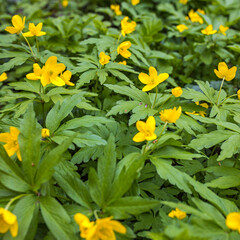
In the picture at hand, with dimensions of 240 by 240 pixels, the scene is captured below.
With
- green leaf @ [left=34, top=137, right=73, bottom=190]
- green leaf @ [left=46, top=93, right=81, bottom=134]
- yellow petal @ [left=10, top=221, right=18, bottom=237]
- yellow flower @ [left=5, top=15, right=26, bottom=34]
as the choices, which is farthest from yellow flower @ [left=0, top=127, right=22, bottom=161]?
yellow flower @ [left=5, top=15, right=26, bottom=34]

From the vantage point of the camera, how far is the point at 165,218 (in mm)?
1437

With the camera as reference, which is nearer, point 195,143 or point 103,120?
point 103,120

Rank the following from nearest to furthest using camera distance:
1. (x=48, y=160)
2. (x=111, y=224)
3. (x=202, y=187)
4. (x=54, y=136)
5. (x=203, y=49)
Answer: (x=111, y=224) → (x=48, y=160) → (x=202, y=187) → (x=54, y=136) → (x=203, y=49)

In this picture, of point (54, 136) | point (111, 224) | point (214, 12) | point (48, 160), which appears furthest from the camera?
point (214, 12)

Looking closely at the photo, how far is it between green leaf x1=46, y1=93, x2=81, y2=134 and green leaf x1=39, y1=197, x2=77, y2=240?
50cm

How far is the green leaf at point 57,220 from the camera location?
3.71 ft

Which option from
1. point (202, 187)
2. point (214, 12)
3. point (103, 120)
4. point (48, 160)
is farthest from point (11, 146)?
point (214, 12)

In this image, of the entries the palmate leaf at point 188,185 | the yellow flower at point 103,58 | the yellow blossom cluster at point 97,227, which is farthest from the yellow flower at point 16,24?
the yellow blossom cluster at point 97,227

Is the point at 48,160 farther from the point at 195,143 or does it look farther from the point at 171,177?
the point at 195,143

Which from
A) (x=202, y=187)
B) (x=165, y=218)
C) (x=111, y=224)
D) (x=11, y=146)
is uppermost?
(x=11, y=146)

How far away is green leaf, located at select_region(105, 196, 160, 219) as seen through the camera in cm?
116

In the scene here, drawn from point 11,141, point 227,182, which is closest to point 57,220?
point 11,141

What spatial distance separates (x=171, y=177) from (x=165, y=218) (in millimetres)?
256

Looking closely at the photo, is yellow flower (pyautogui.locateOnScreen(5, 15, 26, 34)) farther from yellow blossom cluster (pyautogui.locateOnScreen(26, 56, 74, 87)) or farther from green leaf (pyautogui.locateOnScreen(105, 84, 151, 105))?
green leaf (pyautogui.locateOnScreen(105, 84, 151, 105))
